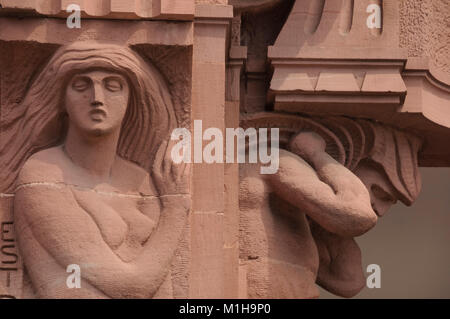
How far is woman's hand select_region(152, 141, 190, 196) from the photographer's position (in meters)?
8.02

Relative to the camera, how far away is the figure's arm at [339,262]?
894cm

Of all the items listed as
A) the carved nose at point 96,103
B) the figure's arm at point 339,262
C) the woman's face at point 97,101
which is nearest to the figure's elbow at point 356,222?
the figure's arm at point 339,262

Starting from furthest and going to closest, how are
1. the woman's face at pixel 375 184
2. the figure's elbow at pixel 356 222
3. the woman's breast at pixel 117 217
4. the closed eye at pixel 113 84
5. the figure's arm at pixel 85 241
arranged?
the woman's face at pixel 375 184, the figure's elbow at pixel 356 222, the closed eye at pixel 113 84, the woman's breast at pixel 117 217, the figure's arm at pixel 85 241

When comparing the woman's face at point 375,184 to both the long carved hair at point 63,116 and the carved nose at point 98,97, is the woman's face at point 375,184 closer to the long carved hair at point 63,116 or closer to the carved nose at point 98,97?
the long carved hair at point 63,116

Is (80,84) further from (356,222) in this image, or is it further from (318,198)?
(356,222)

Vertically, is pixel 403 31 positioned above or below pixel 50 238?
above

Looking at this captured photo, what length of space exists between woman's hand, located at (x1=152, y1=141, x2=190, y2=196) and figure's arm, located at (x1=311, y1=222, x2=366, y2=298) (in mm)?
1165

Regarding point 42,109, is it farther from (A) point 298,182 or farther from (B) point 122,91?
(A) point 298,182

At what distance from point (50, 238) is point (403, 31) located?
2.36m

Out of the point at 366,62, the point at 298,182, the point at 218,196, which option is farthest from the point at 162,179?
the point at 366,62

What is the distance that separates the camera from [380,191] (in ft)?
29.4

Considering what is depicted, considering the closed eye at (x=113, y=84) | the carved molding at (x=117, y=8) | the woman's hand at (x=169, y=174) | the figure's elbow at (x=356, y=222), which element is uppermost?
the carved molding at (x=117, y=8)

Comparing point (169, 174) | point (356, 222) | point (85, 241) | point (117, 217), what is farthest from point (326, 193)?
point (85, 241)

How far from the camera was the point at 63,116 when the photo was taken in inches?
321
